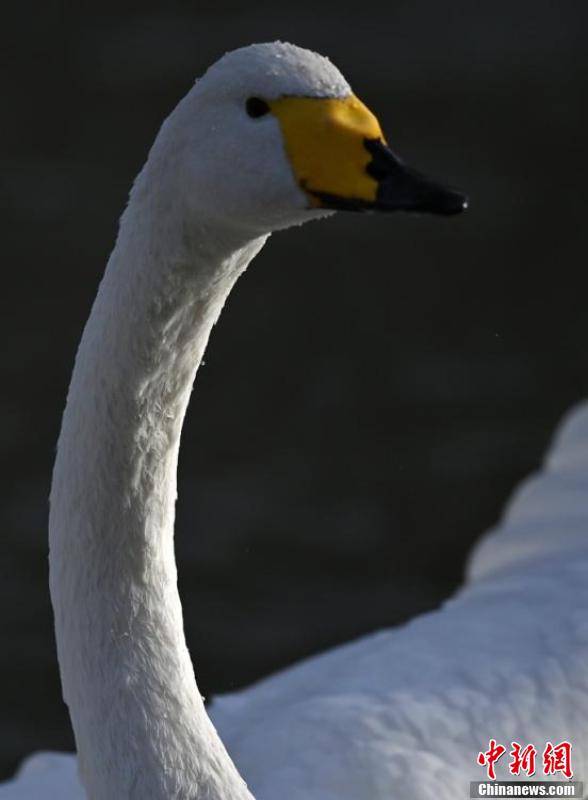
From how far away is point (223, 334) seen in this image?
8188mm

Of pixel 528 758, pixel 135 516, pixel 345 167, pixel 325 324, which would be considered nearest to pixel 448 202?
pixel 345 167

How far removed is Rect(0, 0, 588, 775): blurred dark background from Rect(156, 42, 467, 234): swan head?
400cm

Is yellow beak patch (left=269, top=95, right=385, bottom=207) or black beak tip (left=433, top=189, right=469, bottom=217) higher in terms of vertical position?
yellow beak patch (left=269, top=95, right=385, bottom=207)

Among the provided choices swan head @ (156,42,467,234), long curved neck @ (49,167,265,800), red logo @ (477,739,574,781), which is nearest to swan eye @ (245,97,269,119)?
swan head @ (156,42,467,234)

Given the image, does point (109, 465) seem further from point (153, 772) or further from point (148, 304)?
point (153, 772)

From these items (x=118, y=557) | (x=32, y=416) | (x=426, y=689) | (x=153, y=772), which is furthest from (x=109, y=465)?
(x=32, y=416)

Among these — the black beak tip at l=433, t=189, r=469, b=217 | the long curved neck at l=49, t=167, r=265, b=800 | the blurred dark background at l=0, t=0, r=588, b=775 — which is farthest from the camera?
the blurred dark background at l=0, t=0, r=588, b=775

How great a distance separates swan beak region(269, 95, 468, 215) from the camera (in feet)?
9.41

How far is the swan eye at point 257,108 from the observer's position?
291 centimetres

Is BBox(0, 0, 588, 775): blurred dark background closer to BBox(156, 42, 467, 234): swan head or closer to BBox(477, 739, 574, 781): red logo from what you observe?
BBox(477, 739, 574, 781): red logo

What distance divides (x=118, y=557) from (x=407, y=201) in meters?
0.85

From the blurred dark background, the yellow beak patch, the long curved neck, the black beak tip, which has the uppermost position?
the yellow beak patch

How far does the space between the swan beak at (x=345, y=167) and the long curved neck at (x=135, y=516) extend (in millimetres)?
160

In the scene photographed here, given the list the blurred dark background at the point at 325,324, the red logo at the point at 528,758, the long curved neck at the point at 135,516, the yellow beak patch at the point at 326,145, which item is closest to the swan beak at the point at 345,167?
the yellow beak patch at the point at 326,145
